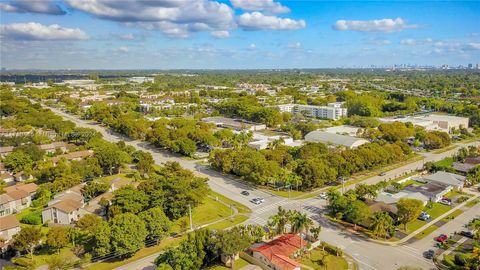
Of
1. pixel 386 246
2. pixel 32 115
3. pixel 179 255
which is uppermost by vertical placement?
pixel 32 115

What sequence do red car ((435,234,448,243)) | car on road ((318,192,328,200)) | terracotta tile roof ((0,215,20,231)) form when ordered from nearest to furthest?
red car ((435,234,448,243)) < terracotta tile roof ((0,215,20,231)) < car on road ((318,192,328,200))

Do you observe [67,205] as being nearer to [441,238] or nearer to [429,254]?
[429,254]

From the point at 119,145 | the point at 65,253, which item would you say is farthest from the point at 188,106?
the point at 65,253

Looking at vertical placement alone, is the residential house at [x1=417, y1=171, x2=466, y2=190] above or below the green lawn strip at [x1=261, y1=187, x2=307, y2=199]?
above

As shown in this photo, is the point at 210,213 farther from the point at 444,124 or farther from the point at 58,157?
the point at 444,124

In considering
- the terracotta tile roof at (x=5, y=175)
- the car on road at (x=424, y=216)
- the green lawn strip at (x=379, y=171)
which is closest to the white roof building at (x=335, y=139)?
the green lawn strip at (x=379, y=171)

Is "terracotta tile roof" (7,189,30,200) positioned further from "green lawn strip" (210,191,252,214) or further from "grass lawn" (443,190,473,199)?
"grass lawn" (443,190,473,199)

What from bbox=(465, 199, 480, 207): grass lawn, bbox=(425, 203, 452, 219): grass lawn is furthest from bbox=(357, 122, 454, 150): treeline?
bbox=(425, 203, 452, 219): grass lawn
